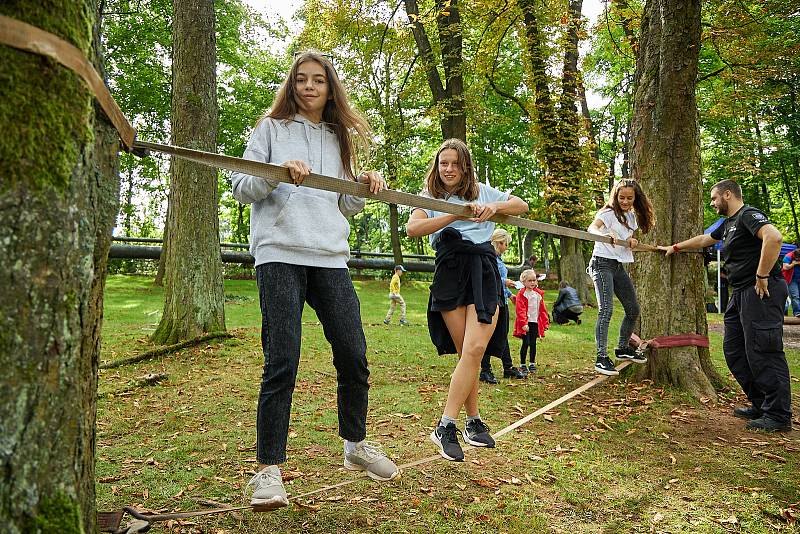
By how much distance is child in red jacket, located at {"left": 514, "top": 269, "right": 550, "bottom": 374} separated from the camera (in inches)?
313

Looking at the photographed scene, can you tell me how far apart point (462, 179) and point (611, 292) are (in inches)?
106

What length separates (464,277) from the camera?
3.74 meters

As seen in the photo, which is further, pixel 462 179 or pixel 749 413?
pixel 749 413

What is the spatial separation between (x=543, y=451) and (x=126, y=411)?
345 centimetres

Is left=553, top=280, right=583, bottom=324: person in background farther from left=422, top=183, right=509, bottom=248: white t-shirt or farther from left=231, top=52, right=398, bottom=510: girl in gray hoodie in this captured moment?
left=231, top=52, right=398, bottom=510: girl in gray hoodie

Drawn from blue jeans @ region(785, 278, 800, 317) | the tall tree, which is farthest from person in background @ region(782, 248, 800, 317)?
the tall tree

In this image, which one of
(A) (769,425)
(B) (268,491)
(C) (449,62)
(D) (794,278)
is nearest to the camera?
(B) (268,491)

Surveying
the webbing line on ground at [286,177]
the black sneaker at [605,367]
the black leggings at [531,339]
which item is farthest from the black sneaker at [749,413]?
the webbing line on ground at [286,177]

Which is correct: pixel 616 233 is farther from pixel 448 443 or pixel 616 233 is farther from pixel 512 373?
pixel 448 443

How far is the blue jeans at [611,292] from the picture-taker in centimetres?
589

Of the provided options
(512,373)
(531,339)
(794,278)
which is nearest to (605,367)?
(512,373)

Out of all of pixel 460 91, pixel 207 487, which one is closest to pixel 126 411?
pixel 207 487

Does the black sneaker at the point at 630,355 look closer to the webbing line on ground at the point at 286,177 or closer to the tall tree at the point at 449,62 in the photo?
the webbing line on ground at the point at 286,177

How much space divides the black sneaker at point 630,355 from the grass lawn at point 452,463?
283 mm
